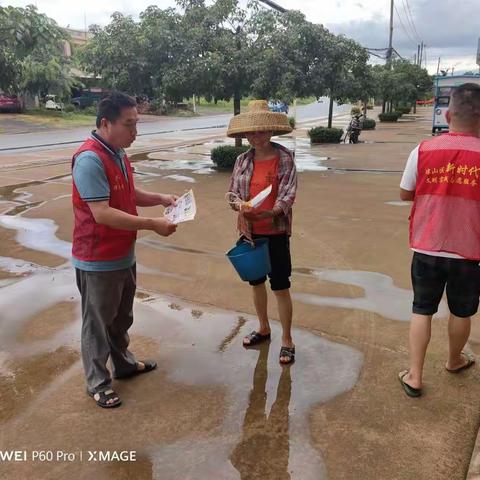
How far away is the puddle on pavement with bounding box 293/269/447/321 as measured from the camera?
4.18m

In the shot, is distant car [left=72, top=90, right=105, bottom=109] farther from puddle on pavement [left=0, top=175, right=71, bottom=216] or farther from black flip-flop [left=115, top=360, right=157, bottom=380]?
black flip-flop [left=115, top=360, right=157, bottom=380]

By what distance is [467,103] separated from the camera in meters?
2.71

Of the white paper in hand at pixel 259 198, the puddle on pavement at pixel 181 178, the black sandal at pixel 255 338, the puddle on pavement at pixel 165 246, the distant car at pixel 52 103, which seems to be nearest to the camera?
the white paper in hand at pixel 259 198

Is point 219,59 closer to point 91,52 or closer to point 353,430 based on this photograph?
point 91,52

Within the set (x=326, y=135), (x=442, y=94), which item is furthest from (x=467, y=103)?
(x=442, y=94)

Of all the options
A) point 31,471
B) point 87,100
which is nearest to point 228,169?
point 31,471

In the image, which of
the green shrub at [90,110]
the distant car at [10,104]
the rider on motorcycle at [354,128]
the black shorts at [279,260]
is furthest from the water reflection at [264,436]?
the green shrub at [90,110]

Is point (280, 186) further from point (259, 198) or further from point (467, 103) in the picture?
A: point (467, 103)

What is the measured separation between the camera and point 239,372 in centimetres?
331

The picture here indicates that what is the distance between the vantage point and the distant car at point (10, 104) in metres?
36.9

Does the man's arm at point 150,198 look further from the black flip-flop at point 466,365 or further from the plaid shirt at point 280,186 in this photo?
the black flip-flop at point 466,365

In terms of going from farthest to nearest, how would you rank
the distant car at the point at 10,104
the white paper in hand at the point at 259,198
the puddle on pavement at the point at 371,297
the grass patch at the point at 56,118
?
the distant car at the point at 10,104 < the grass patch at the point at 56,118 < the puddle on pavement at the point at 371,297 < the white paper in hand at the point at 259,198

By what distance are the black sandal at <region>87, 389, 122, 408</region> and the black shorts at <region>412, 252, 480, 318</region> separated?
1.76 metres

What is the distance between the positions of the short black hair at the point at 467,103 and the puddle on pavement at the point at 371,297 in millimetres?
1771
